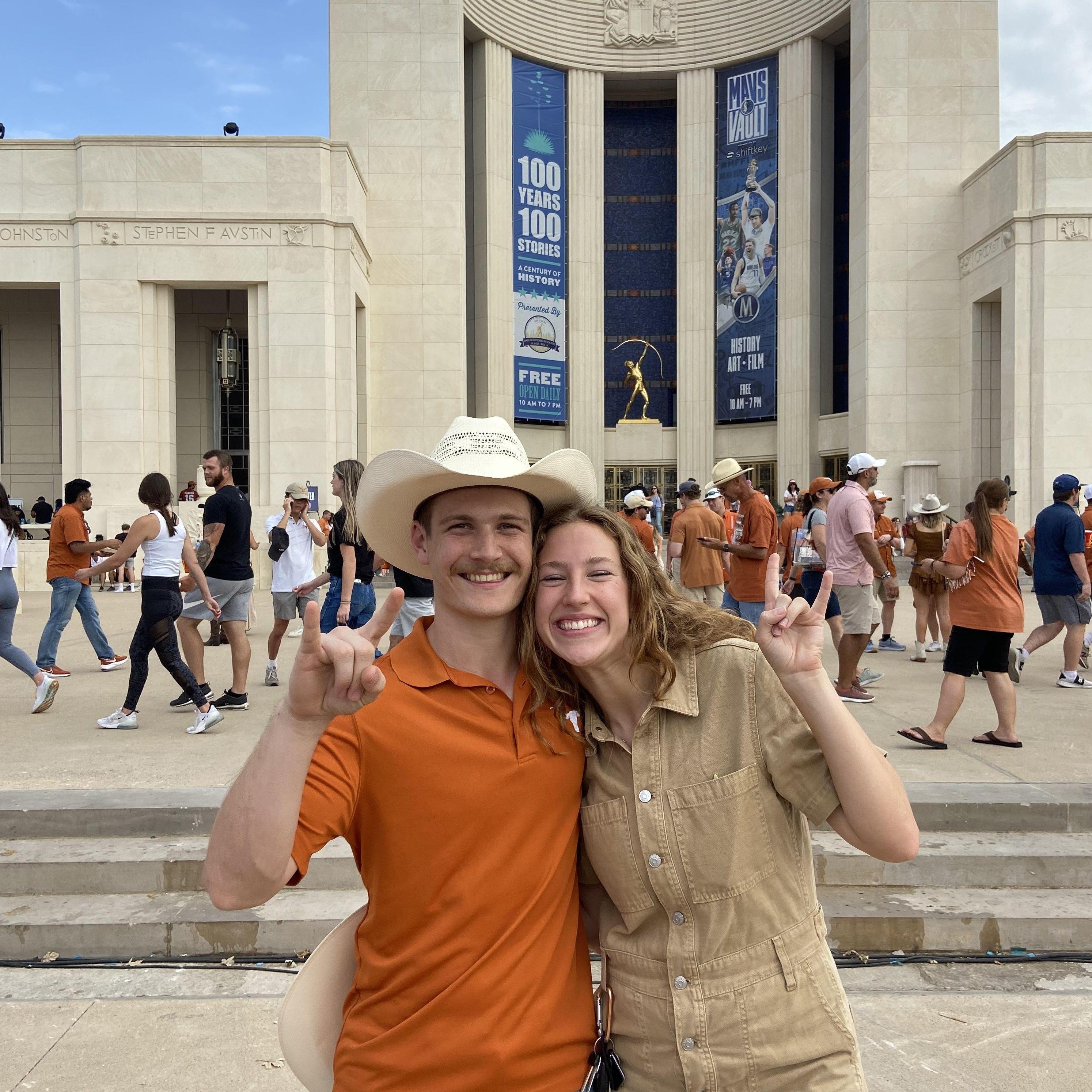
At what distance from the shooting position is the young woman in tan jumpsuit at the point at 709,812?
5.55 ft

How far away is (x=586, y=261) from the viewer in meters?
33.3

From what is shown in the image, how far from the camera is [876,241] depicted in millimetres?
27672

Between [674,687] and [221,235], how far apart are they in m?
23.4

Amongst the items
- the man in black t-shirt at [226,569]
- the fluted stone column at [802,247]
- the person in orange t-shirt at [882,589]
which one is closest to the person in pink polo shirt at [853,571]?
the person in orange t-shirt at [882,589]

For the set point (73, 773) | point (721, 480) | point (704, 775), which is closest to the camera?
point (704, 775)

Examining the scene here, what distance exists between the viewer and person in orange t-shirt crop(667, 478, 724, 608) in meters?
9.54

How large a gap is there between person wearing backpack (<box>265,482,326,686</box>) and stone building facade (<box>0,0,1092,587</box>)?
572 inches

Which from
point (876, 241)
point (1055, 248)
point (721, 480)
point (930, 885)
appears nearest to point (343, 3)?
point (876, 241)

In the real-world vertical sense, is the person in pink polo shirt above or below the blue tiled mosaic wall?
below

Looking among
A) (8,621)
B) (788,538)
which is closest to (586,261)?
(788,538)

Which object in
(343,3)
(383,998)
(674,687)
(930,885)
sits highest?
(343,3)

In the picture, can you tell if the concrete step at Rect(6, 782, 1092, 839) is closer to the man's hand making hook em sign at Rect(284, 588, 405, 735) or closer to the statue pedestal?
the man's hand making hook em sign at Rect(284, 588, 405, 735)

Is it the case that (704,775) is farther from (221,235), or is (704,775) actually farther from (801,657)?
(221,235)

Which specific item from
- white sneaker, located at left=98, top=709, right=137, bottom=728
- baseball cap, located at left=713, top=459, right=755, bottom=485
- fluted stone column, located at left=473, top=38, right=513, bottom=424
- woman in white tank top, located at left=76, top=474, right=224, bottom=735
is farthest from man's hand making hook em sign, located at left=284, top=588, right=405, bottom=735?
fluted stone column, located at left=473, top=38, right=513, bottom=424
